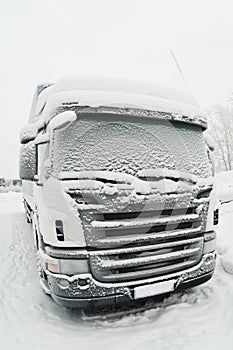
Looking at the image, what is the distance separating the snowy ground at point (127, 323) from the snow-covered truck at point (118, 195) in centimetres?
32

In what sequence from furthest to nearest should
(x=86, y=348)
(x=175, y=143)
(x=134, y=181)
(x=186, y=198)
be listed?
(x=175, y=143), (x=186, y=198), (x=134, y=181), (x=86, y=348)

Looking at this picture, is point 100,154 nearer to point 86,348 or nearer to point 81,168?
point 81,168

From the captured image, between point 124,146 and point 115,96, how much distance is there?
1.82ft

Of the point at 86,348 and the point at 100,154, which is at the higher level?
the point at 100,154

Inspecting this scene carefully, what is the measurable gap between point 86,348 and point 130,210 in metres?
1.31

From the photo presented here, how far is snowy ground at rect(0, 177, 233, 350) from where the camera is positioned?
105 inches

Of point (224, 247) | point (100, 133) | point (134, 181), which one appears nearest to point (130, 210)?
point (134, 181)

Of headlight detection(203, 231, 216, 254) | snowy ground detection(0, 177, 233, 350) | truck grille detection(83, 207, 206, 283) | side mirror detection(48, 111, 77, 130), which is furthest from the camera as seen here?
headlight detection(203, 231, 216, 254)

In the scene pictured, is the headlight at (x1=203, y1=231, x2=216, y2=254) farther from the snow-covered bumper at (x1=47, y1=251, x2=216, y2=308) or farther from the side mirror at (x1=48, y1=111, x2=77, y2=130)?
the side mirror at (x1=48, y1=111, x2=77, y2=130)

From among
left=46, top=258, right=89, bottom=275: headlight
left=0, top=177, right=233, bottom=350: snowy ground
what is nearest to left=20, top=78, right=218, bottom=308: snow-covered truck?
left=46, top=258, right=89, bottom=275: headlight

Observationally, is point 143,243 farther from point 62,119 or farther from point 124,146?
point 62,119

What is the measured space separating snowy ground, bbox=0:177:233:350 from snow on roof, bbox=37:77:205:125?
85.4 inches

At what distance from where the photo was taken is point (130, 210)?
2824mm

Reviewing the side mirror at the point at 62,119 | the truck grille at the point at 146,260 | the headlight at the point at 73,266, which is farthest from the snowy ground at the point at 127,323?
the side mirror at the point at 62,119
